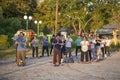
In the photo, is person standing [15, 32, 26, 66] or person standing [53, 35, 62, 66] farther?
person standing [53, 35, 62, 66]

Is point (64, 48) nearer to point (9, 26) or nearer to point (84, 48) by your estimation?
point (84, 48)

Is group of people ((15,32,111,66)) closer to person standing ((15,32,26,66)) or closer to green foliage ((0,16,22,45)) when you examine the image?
person standing ((15,32,26,66))

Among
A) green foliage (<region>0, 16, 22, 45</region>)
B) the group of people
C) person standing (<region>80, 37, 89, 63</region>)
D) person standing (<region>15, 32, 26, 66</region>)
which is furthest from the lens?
green foliage (<region>0, 16, 22, 45</region>)

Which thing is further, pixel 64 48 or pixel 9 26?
pixel 9 26

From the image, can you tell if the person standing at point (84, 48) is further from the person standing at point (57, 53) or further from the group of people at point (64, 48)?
the person standing at point (57, 53)

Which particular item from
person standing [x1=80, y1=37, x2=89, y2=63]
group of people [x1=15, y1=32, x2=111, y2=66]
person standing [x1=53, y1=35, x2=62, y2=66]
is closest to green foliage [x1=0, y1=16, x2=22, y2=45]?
group of people [x1=15, y1=32, x2=111, y2=66]

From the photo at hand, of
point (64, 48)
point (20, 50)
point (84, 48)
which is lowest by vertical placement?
point (64, 48)

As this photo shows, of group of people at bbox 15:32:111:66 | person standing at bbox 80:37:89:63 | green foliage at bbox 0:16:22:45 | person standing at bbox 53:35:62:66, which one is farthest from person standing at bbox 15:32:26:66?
green foliage at bbox 0:16:22:45

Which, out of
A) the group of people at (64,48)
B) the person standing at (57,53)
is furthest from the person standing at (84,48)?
the person standing at (57,53)

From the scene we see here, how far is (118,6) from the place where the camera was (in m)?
63.1

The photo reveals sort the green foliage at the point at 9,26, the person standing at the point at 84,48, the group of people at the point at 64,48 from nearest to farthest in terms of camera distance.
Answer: the group of people at the point at 64,48
the person standing at the point at 84,48
the green foliage at the point at 9,26

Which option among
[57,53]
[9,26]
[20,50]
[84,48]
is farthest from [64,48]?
[9,26]

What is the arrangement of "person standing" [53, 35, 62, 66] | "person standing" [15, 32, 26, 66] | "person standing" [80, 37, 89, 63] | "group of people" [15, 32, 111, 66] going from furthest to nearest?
"person standing" [80, 37, 89, 63] < "person standing" [53, 35, 62, 66] < "group of people" [15, 32, 111, 66] < "person standing" [15, 32, 26, 66]

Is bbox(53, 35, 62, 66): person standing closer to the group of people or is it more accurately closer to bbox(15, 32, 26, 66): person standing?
→ the group of people
